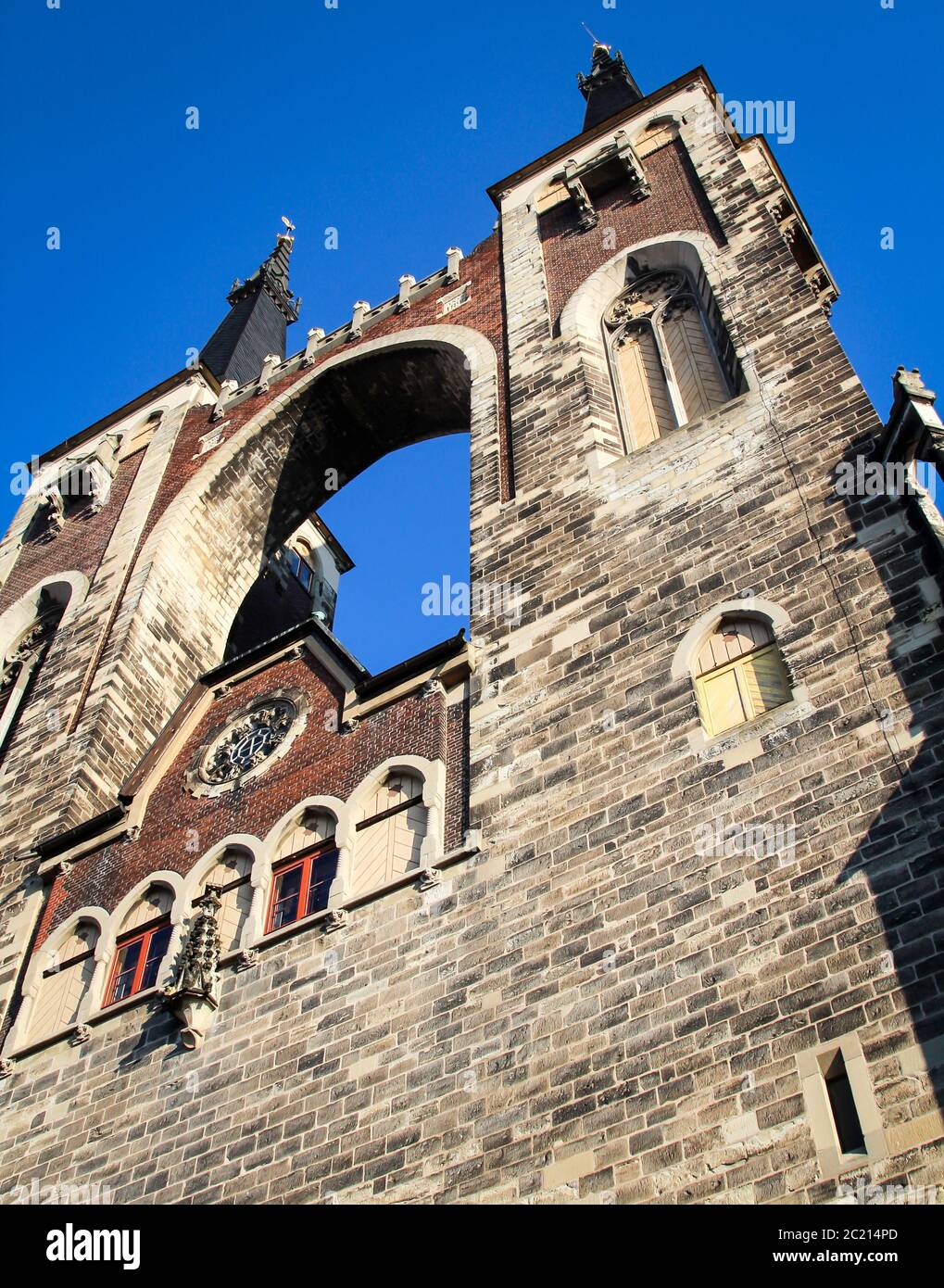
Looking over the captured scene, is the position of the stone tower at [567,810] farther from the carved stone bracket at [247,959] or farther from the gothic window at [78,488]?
the gothic window at [78,488]

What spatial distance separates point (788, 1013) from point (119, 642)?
13.1 meters

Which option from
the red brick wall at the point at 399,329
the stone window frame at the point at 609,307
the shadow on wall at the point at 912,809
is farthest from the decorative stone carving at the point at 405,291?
the shadow on wall at the point at 912,809

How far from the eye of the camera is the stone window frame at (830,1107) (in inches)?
363

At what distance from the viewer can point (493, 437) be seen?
1944 cm

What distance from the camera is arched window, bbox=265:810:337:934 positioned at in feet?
47.8

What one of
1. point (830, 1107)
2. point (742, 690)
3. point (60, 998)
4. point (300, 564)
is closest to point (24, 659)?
point (300, 564)

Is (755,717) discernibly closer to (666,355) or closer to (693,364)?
(693,364)

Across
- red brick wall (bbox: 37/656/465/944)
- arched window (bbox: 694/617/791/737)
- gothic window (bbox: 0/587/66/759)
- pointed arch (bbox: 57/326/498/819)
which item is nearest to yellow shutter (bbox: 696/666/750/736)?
arched window (bbox: 694/617/791/737)

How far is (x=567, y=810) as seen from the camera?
43.3 feet

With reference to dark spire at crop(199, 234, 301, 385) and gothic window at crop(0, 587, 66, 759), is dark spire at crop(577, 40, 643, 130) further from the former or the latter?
gothic window at crop(0, 587, 66, 759)

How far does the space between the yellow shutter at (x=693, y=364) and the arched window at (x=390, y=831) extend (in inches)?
224

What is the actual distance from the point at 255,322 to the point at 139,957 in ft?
83.0
